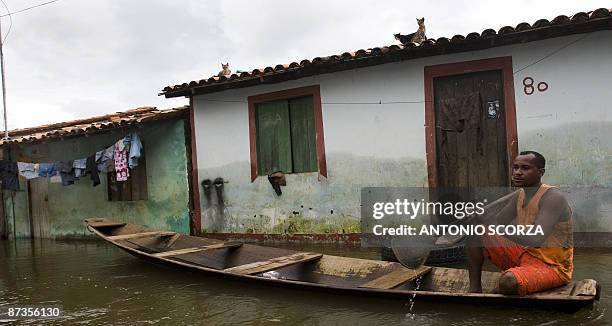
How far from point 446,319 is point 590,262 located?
3.04 meters

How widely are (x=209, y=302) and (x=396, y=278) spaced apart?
6.53ft

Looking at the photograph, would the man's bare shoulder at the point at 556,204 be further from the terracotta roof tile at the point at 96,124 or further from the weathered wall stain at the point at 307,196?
the terracotta roof tile at the point at 96,124

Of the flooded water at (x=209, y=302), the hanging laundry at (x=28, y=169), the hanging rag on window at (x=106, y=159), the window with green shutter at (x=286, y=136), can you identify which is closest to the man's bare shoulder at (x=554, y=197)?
the flooded water at (x=209, y=302)

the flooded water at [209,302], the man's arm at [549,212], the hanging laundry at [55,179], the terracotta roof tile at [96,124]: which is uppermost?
the terracotta roof tile at [96,124]

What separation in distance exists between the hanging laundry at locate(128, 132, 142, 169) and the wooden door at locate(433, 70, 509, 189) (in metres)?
6.02

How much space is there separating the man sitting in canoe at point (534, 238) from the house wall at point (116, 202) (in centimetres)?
728

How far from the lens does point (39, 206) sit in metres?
12.6

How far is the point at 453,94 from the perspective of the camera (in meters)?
7.62

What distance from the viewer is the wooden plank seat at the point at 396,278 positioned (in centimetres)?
466

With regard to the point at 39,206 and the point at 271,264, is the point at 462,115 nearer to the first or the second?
the point at 271,264

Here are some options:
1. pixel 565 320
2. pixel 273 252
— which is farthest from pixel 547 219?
pixel 273 252

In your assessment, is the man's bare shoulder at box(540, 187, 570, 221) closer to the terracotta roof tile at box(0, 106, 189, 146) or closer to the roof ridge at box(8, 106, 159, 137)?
the terracotta roof tile at box(0, 106, 189, 146)

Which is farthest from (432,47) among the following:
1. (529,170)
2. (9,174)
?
(9,174)

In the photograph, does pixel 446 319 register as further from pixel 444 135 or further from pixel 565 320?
pixel 444 135
